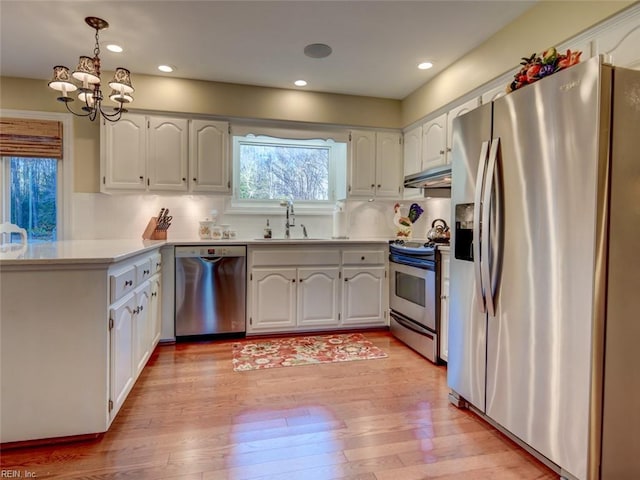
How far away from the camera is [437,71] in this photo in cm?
327

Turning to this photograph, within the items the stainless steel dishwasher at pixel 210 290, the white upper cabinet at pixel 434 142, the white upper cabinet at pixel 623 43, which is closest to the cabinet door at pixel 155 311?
the stainless steel dishwasher at pixel 210 290

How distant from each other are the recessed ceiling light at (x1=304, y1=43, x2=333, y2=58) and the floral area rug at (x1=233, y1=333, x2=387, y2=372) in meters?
2.46

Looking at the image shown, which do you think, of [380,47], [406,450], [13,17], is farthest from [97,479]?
[380,47]

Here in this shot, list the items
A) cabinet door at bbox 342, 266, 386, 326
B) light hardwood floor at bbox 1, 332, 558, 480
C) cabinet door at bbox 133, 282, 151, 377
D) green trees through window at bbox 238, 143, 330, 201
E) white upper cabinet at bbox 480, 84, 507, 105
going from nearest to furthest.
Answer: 1. light hardwood floor at bbox 1, 332, 558, 480
2. cabinet door at bbox 133, 282, 151, 377
3. white upper cabinet at bbox 480, 84, 507, 105
4. cabinet door at bbox 342, 266, 386, 326
5. green trees through window at bbox 238, 143, 330, 201

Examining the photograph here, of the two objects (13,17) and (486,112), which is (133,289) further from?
(486,112)

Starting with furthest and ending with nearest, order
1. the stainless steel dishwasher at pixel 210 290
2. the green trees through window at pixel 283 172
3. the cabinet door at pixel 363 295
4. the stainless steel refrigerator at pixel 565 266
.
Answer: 1. the green trees through window at pixel 283 172
2. the cabinet door at pixel 363 295
3. the stainless steel dishwasher at pixel 210 290
4. the stainless steel refrigerator at pixel 565 266

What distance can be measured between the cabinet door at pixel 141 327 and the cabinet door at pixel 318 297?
1362 millimetres

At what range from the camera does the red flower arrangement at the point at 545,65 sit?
1.63 metres

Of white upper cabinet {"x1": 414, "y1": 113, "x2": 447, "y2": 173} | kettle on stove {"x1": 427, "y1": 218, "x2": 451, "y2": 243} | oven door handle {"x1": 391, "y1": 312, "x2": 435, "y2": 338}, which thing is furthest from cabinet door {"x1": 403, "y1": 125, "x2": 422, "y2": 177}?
oven door handle {"x1": 391, "y1": 312, "x2": 435, "y2": 338}

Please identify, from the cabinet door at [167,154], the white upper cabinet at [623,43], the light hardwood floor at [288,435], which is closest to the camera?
the light hardwood floor at [288,435]

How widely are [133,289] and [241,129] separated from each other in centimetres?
203

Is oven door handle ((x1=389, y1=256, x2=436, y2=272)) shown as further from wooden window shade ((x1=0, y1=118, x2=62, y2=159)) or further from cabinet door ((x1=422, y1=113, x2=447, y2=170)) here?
wooden window shade ((x1=0, y1=118, x2=62, y2=159))

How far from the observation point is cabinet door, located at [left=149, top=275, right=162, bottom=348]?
2.80 metres

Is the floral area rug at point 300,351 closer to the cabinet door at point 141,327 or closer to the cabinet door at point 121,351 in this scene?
the cabinet door at point 141,327
